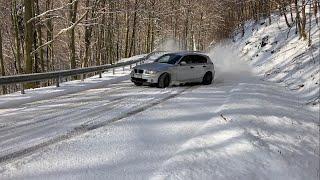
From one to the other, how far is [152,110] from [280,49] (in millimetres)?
22130

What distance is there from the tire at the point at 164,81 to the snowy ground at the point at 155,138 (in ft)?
9.64

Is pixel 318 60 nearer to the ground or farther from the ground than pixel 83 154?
farther from the ground

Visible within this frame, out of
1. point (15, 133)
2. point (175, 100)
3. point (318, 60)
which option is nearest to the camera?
point (15, 133)

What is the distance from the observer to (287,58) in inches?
1076

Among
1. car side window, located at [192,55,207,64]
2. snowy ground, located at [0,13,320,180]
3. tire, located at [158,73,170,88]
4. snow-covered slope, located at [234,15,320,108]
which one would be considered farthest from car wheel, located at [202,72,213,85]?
snowy ground, located at [0,13,320,180]

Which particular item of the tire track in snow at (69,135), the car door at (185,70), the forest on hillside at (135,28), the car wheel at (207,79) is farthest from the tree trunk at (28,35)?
the forest on hillside at (135,28)

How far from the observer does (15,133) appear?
8266mm

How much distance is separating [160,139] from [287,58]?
68.7 ft

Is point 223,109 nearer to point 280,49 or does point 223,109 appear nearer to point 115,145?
point 115,145

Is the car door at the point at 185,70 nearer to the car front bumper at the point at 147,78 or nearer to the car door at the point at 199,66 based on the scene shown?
the car door at the point at 199,66

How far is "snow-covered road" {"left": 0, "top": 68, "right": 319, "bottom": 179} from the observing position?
6.52 meters

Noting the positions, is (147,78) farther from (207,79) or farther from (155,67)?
(207,79)

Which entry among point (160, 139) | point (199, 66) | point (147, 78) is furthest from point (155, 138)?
point (199, 66)

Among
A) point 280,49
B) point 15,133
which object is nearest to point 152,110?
point 15,133
